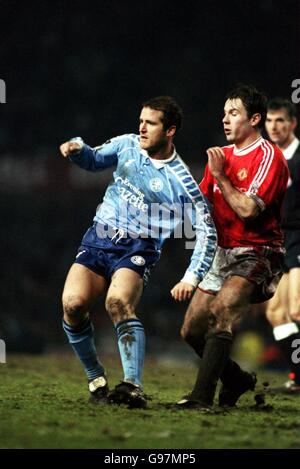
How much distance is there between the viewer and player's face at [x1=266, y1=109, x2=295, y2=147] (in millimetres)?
8930

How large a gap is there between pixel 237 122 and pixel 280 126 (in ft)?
8.14

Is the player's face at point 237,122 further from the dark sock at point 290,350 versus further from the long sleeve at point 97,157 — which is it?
the dark sock at point 290,350

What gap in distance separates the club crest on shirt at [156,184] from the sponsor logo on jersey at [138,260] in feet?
1.58

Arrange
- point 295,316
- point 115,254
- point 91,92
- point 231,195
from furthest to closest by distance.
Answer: point 91,92 → point 295,316 → point 115,254 → point 231,195

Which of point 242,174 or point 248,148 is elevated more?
point 248,148

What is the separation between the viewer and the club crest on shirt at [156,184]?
22.1ft

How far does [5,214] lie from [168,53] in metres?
3.82

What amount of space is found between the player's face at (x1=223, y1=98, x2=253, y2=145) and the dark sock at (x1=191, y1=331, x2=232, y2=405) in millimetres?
1338

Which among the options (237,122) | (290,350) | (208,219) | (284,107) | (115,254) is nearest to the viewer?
(208,219)

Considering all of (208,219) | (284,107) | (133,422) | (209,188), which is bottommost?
(133,422)

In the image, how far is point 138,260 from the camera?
21.7 feet

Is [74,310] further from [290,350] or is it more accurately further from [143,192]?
[290,350]

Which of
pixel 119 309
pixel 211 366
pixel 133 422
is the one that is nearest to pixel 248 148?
pixel 119 309
